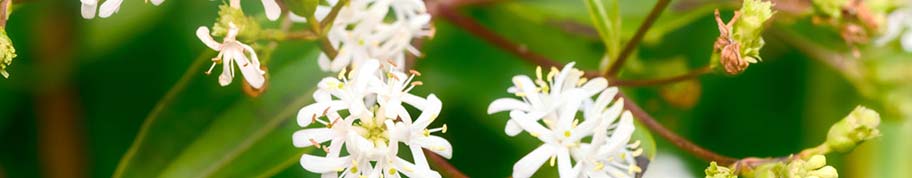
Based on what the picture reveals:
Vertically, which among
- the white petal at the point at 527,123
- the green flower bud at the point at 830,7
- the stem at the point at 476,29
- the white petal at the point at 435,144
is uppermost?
the stem at the point at 476,29

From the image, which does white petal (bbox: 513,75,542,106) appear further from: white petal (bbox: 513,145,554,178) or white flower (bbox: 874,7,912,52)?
white flower (bbox: 874,7,912,52)

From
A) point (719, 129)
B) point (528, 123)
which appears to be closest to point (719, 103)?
point (719, 129)

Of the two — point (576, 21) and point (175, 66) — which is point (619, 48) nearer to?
point (576, 21)

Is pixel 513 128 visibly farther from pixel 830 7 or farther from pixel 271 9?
pixel 830 7

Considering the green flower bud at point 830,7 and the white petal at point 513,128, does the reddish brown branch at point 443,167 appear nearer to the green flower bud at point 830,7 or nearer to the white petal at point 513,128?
the white petal at point 513,128

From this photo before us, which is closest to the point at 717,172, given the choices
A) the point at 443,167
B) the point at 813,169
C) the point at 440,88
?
the point at 813,169

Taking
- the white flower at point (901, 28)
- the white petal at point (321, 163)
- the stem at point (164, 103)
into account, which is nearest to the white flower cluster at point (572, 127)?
the white petal at point (321, 163)

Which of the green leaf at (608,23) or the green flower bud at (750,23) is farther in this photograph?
the green leaf at (608,23)
